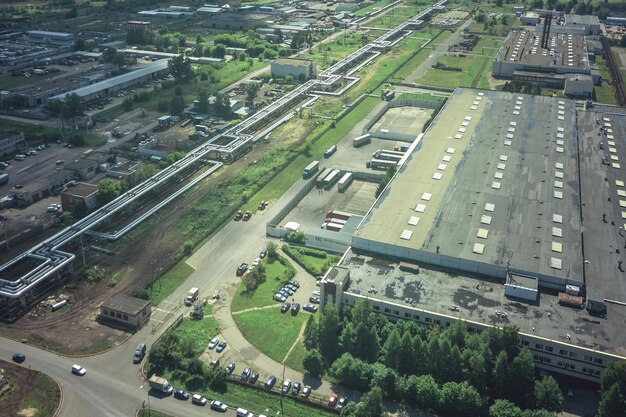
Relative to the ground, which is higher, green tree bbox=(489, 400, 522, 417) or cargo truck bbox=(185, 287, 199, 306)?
green tree bbox=(489, 400, 522, 417)

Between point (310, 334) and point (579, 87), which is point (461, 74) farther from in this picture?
point (310, 334)

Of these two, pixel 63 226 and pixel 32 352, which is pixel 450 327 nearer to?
pixel 32 352

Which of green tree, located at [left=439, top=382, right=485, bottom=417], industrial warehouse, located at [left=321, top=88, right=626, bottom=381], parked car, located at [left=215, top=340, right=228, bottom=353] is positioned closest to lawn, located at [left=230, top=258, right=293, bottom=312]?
parked car, located at [left=215, top=340, right=228, bottom=353]

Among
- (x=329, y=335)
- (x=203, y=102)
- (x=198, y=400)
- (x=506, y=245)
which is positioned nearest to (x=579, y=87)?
(x=506, y=245)

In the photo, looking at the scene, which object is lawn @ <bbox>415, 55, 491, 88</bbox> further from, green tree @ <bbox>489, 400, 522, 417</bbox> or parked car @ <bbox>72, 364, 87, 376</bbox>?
parked car @ <bbox>72, 364, 87, 376</bbox>

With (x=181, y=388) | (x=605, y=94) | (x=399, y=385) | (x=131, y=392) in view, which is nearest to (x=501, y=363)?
(x=399, y=385)

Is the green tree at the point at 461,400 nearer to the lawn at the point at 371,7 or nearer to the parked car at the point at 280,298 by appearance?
the parked car at the point at 280,298
